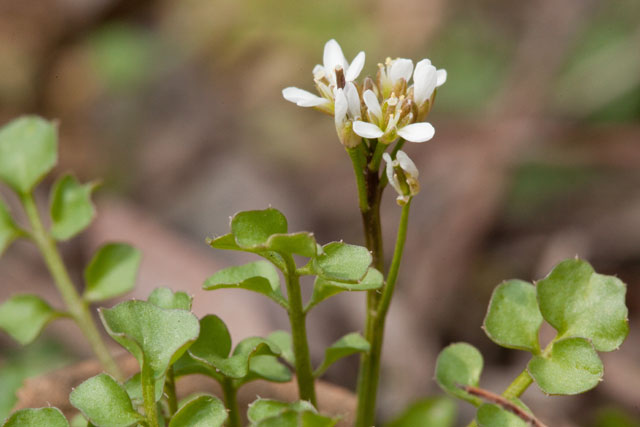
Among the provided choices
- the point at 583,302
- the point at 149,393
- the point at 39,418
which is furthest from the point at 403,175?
the point at 39,418

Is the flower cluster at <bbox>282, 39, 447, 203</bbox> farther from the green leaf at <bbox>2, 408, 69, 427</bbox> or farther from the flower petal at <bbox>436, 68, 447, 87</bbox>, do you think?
the green leaf at <bbox>2, 408, 69, 427</bbox>

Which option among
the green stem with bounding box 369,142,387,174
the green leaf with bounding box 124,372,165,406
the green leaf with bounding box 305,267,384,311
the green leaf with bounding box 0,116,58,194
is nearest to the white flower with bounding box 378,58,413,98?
the green stem with bounding box 369,142,387,174

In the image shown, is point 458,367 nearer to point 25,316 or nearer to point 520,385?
point 520,385

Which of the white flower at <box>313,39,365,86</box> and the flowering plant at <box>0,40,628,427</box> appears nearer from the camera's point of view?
the flowering plant at <box>0,40,628,427</box>

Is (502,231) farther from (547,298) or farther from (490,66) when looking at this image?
(547,298)

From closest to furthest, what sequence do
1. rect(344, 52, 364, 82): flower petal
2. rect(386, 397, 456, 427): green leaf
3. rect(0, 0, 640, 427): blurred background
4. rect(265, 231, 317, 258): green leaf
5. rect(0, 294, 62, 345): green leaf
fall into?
1. rect(265, 231, 317, 258): green leaf
2. rect(344, 52, 364, 82): flower petal
3. rect(0, 294, 62, 345): green leaf
4. rect(386, 397, 456, 427): green leaf
5. rect(0, 0, 640, 427): blurred background

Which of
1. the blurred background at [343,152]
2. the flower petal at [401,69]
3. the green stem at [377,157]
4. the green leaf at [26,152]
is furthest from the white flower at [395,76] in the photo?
the blurred background at [343,152]

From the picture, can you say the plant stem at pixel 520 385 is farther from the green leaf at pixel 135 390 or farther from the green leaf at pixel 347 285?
the green leaf at pixel 135 390
